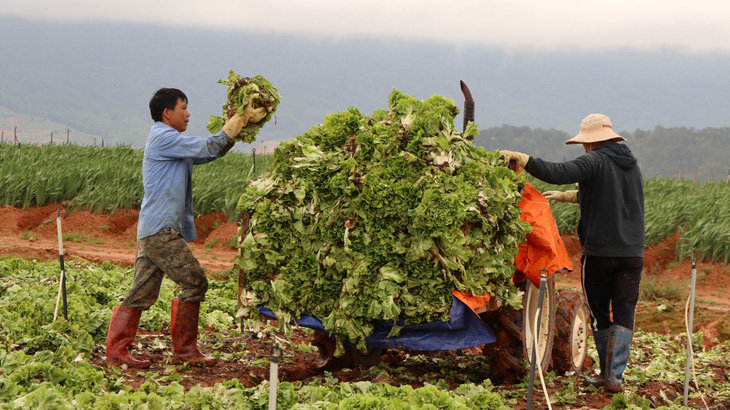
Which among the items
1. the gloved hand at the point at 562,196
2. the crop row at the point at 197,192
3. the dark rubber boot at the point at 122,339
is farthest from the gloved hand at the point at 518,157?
the crop row at the point at 197,192

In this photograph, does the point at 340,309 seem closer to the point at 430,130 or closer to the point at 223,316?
the point at 430,130

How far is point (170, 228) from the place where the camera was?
5441mm

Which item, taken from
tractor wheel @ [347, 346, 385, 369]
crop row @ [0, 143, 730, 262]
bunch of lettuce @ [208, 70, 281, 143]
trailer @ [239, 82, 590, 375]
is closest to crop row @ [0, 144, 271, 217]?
crop row @ [0, 143, 730, 262]

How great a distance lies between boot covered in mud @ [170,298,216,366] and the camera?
5.63 metres

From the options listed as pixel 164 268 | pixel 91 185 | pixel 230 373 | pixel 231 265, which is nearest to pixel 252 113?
pixel 164 268

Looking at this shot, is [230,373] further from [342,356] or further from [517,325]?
[517,325]

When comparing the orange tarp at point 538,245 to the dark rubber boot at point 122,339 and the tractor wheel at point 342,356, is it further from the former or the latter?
the dark rubber boot at point 122,339

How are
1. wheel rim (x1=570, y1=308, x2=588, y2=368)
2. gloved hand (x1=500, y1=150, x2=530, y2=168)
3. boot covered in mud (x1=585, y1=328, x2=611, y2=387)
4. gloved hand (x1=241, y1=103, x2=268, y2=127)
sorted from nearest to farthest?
gloved hand (x1=500, y1=150, x2=530, y2=168)
gloved hand (x1=241, y1=103, x2=268, y2=127)
boot covered in mud (x1=585, y1=328, x2=611, y2=387)
wheel rim (x1=570, y1=308, x2=588, y2=368)

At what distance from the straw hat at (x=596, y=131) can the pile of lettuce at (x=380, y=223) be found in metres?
0.77

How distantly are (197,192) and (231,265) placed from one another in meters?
3.54

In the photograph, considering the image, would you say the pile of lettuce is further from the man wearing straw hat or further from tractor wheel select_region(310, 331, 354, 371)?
tractor wheel select_region(310, 331, 354, 371)

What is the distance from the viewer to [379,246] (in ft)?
15.7

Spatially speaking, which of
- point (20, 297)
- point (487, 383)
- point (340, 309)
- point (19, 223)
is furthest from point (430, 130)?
point (19, 223)

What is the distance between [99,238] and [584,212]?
10755 millimetres
